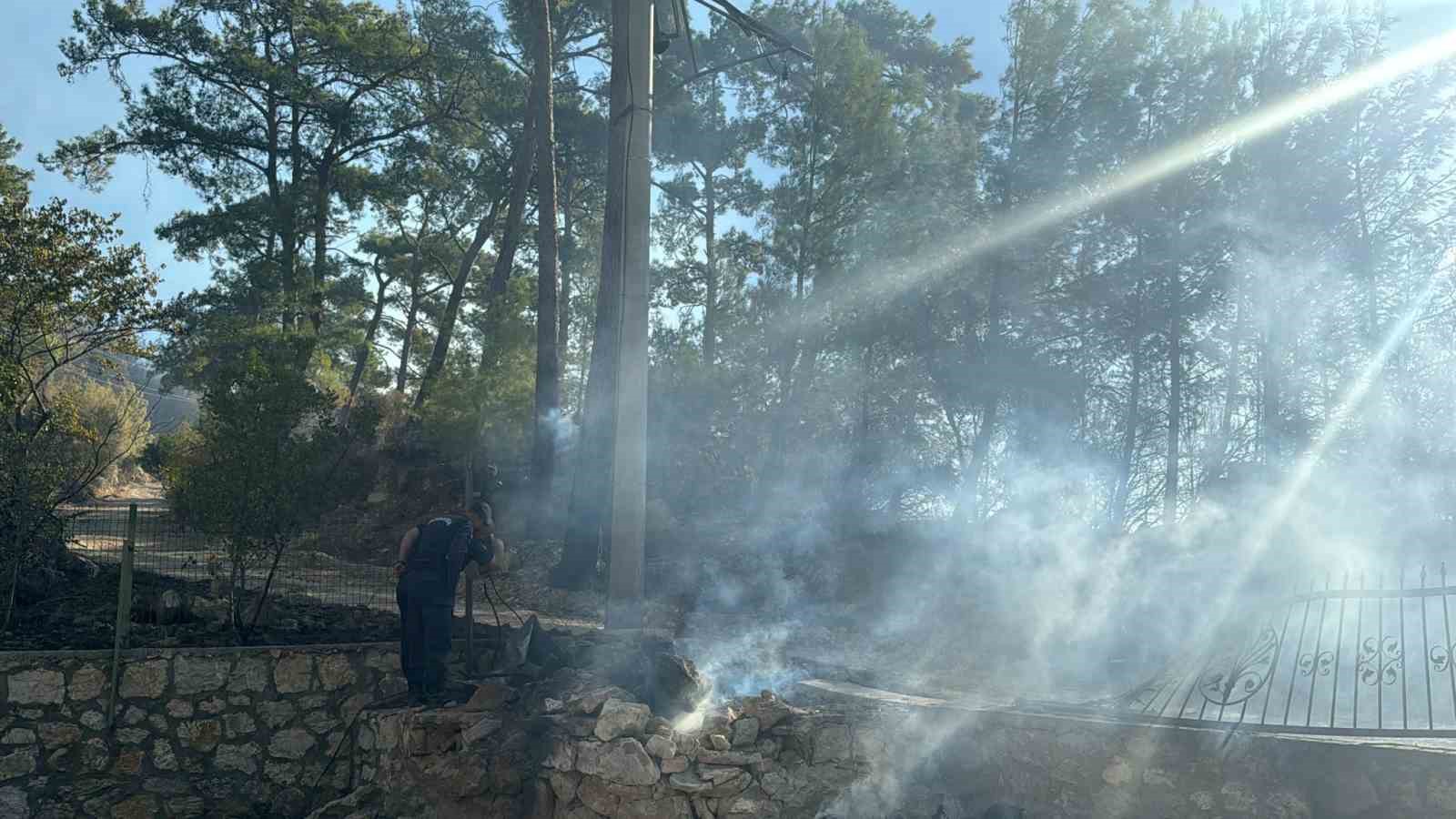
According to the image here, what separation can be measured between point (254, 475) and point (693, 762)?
14.0 feet

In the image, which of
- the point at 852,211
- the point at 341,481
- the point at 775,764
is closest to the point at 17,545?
the point at 341,481

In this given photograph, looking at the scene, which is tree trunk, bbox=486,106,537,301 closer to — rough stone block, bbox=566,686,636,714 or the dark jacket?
the dark jacket

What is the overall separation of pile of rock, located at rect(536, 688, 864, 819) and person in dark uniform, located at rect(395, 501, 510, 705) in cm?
110

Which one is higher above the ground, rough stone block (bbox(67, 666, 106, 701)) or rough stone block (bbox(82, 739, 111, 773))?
rough stone block (bbox(67, 666, 106, 701))

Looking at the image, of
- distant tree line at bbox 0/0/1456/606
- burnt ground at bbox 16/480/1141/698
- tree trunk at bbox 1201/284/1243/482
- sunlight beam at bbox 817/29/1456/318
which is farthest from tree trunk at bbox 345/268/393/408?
tree trunk at bbox 1201/284/1243/482

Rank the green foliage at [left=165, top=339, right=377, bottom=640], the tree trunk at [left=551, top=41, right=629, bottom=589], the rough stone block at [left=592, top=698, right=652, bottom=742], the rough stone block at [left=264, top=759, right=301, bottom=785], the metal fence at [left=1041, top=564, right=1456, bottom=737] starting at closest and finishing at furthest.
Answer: the metal fence at [left=1041, top=564, right=1456, bottom=737] → the rough stone block at [left=592, top=698, right=652, bottom=742] → the rough stone block at [left=264, top=759, right=301, bottom=785] → the green foliage at [left=165, top=339, right=377, bottom=640] → the tree trunk at [left=551, top=41, right=629, bottom=589]

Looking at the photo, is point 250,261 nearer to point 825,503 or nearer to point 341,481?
point 825,503

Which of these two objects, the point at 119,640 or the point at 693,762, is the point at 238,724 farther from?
the point at 693,762

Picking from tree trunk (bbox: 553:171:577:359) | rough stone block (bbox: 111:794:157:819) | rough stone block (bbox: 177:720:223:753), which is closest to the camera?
rough stone block (bbox: 111:794:157:819)

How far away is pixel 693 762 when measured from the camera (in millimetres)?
6074

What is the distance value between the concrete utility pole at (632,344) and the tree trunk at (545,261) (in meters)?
7.61

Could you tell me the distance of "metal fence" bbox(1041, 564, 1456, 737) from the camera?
16.8 ft

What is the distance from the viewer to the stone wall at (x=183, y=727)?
22.0 ft

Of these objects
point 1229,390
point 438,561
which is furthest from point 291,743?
point 1229,390
